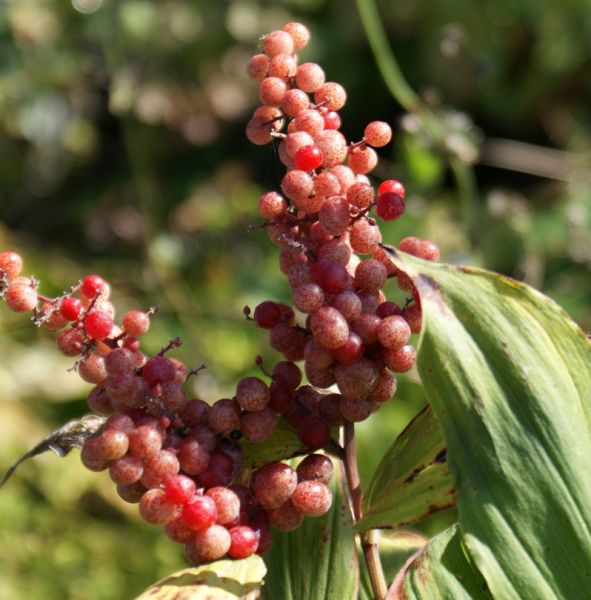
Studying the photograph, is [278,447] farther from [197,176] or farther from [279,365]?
[197,176]

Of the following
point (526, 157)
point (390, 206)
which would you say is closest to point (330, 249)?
point (390, 206)

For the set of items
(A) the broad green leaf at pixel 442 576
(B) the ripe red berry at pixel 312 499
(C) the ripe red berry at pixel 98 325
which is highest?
(C) the ripe red berry at pixel 98 325

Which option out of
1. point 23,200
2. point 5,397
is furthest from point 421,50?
point 5,397

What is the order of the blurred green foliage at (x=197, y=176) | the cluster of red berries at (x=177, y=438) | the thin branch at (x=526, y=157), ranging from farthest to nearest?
the thin branch at (x=526, y=157), the blurred green foliage at (x=197, y=176), the cluster of red berries at (x=177, y=438)

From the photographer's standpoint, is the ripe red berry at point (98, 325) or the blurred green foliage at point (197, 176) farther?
the blurred green foliage at point (197, 176)

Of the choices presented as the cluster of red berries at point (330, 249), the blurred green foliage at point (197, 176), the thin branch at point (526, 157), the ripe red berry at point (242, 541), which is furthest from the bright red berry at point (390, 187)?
the thin branch at point (526, 157)

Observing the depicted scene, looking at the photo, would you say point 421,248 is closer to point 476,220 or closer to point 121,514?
point 476,220

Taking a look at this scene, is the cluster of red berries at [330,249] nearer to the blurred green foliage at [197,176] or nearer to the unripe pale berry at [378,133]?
the unripe pale berry at [378,133]

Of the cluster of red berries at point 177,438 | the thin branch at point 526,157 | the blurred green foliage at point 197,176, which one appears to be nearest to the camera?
the cluster of red berries at point 177,438
